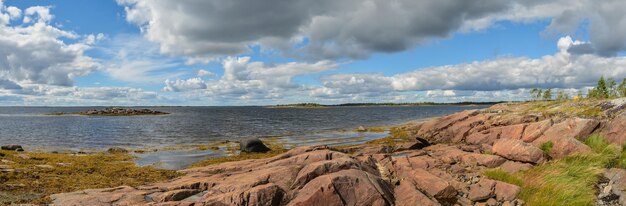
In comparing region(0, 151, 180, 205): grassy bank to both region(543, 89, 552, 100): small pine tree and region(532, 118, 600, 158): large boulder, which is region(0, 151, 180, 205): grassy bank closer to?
region(532, 118, 600, 158): large boulder

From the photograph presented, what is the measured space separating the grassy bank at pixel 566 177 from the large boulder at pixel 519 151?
1.12m

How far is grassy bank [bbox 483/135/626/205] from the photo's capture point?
13.0m

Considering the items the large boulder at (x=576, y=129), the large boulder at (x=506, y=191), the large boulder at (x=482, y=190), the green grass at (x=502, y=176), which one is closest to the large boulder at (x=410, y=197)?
the large boulder at (x=482, y=190)

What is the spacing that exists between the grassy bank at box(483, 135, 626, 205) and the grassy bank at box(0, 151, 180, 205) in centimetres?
1790

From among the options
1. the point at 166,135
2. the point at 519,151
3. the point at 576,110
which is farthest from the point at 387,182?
the point at 166,135

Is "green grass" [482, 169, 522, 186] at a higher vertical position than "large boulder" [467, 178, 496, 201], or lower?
higher

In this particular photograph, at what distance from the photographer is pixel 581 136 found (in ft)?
75.1

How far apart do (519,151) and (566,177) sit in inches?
167

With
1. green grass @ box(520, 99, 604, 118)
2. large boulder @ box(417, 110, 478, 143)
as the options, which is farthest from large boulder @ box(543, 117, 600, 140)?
large boulder @ box(417, 110, 478, 143)

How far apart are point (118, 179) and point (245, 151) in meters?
16.5

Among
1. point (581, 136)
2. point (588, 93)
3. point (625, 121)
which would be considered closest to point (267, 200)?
point (581, 136)

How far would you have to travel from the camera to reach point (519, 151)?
1855 cm

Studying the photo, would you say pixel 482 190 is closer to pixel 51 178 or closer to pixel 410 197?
pixel 410 197

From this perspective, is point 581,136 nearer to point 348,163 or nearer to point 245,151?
point 348,163
